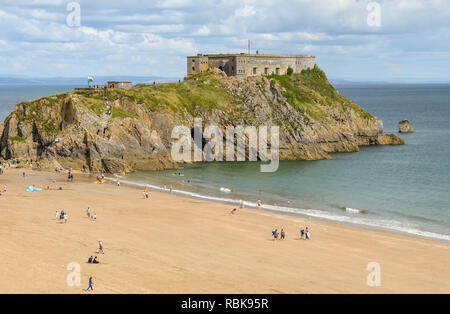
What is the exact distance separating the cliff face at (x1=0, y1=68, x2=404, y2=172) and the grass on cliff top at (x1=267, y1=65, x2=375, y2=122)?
0.74 ft

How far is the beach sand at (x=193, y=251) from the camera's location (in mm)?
28547

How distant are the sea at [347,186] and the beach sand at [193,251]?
3.98 meters

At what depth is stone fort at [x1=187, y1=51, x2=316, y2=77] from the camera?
4112 inches

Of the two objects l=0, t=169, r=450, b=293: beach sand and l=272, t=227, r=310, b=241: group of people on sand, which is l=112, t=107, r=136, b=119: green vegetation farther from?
l=272, t=227, r=310, b=241: group of people on sand

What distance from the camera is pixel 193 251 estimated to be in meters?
36.0

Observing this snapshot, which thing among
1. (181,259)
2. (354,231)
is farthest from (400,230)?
(181,259)

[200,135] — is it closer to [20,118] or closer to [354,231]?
A: [20,118]

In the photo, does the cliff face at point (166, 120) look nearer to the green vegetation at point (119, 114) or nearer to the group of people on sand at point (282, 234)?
the green vegetation at point (119, 114)

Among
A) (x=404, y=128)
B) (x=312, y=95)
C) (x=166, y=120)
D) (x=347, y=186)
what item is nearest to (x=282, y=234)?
(x=347, y=186)

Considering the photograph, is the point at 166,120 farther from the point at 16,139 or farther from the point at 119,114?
the point at 16,139

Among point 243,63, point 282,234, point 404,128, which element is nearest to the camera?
point 282,234

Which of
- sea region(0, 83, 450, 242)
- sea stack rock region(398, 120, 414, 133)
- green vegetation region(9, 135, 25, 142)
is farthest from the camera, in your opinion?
sea stack rock region(398, 120, 414, 133)

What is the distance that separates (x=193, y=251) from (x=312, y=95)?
7221 cm

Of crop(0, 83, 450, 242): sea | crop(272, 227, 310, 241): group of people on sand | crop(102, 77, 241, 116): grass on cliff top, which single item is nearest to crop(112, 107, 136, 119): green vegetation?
crop(102, 77, 241, 116): grass on cliff top
